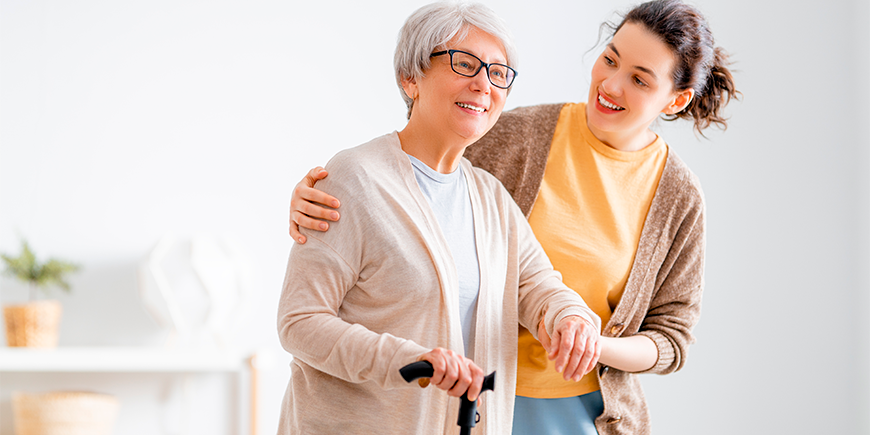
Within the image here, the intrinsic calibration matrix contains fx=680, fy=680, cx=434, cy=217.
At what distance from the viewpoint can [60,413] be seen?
204cm

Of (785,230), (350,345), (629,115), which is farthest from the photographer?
(785,230)

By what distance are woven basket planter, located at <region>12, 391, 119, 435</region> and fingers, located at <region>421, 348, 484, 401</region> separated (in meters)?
A: 1.68

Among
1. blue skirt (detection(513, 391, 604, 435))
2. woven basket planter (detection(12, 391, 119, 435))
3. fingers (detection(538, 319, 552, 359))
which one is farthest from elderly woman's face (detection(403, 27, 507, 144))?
woven basket planter (detection(12, 391, 119, 435))

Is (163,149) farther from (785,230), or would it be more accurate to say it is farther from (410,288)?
(785,230)

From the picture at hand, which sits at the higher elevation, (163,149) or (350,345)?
(163,149)

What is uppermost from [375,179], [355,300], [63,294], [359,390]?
[375,179]

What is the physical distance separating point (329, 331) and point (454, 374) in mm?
179

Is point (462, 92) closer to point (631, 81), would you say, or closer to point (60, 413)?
point (631, 81)

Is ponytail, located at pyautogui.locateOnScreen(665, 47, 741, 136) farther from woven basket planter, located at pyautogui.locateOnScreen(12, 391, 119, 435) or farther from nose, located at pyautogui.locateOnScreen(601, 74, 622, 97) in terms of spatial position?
woven basket planter, located at pyautogui.locateOnScreen(12, 391, 119, 435)

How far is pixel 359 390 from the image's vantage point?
979mm

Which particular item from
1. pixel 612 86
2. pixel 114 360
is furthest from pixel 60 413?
pixel 612 86

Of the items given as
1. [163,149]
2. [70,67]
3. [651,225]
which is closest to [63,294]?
[163,149]

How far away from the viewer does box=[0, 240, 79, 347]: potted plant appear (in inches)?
82.0

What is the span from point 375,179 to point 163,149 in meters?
1.65
